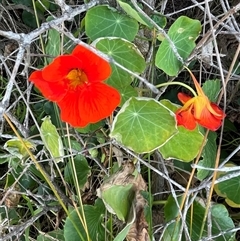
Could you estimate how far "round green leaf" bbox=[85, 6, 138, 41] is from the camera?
99cm

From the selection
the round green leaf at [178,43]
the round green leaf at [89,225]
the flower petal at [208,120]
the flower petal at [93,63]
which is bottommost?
the round green leaf at [89,225]

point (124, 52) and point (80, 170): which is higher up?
point (124, 52)

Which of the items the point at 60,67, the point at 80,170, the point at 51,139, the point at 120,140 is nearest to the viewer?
the point at 60,67

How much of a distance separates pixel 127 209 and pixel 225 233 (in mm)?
232

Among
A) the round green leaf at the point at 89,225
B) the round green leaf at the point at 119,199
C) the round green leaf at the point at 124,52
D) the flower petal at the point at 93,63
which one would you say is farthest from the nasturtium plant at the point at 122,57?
the round green leaf at the point at 89,225

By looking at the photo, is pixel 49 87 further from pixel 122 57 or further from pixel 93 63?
pixel 122 57

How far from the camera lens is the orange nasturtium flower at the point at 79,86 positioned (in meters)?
0.81

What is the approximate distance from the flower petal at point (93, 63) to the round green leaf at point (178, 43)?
16 centimetres

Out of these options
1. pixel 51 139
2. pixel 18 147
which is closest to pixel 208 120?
pixel 51 139

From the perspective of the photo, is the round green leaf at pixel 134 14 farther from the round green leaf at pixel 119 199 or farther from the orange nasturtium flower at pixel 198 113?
the round green leaf at pixel 119 199

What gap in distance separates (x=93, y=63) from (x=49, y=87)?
9 cm

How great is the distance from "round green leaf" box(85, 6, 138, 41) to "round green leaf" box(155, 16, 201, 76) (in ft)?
0.26

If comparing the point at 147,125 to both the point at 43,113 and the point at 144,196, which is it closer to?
the point at 144,196

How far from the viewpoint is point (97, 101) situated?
87 cm
